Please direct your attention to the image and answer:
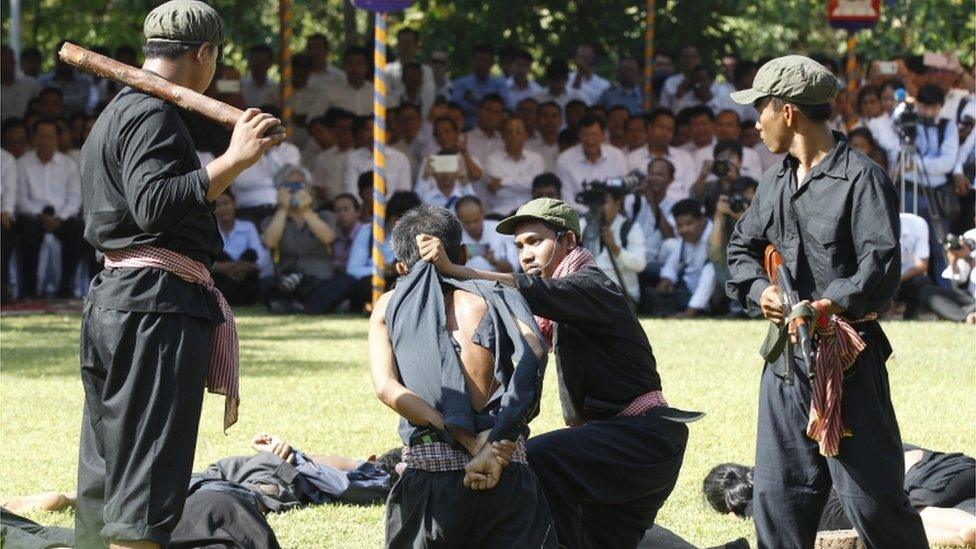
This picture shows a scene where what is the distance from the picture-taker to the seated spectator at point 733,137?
15719mm

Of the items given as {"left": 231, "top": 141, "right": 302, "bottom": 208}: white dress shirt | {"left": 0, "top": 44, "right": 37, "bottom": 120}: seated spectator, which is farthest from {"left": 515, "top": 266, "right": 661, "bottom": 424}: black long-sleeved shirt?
{"left": 0, "top": 44, "right": 37, "bottom": 120}: seated spectator

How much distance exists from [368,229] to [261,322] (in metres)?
1.36

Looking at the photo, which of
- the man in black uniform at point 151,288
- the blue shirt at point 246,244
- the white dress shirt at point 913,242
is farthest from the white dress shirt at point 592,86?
the man in black uniform at point 151,288

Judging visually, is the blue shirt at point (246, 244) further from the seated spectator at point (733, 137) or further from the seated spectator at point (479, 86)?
the seated spectator at point (733, 137)

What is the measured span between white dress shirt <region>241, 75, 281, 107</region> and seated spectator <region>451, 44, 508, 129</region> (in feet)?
6.00

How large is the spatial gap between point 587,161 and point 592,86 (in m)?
2.55

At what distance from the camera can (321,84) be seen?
17.1 meters

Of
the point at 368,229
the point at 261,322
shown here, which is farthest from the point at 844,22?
the point at 261,322

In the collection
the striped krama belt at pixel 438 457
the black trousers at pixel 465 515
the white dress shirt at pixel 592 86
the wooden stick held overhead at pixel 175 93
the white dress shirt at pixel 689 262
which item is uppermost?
the white dress shirt at pixel 592 86

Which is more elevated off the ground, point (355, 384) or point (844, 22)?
point (844, 22)

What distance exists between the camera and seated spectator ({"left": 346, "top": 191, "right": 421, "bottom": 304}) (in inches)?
550

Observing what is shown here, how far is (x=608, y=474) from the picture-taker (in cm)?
549

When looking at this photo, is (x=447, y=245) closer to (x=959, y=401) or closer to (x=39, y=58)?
(x=959, y=401)

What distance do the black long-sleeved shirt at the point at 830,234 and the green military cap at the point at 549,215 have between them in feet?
2.08
